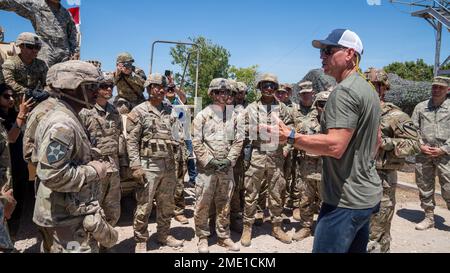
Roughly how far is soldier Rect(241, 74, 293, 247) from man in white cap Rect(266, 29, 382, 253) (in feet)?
7.56

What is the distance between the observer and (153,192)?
422cm

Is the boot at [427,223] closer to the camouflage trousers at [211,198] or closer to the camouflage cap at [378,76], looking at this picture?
the camouflage cap at [378,76]

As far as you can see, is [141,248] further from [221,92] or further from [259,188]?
[221,92]

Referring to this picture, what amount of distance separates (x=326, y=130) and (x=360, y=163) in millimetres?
332

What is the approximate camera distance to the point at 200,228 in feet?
14.4

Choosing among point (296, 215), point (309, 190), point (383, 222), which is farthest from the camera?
point (296, 215)

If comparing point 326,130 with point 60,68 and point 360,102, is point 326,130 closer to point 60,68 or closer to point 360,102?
point 360,102

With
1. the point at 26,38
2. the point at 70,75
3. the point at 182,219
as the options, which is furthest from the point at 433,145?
the point at 26,38

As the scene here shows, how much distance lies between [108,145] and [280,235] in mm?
2798

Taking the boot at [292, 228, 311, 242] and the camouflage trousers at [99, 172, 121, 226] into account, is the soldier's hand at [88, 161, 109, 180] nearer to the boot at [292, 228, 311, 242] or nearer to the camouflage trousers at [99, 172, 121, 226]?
the camouflage trousers at [99, 172, 121, 226]

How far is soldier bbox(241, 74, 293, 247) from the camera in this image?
15.5 ft

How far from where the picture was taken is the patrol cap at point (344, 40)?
91.4 inches

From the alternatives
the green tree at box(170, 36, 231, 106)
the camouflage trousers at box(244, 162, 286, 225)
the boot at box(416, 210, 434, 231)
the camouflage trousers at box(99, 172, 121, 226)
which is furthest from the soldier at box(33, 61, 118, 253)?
the green tree at box(170, 36, 231, 106)
